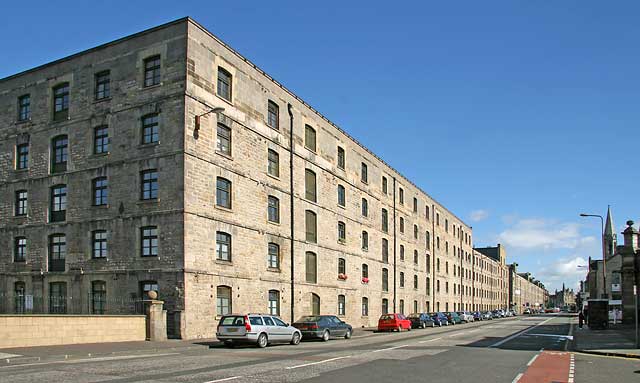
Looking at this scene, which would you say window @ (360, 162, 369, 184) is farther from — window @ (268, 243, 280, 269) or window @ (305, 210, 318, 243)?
window @ (268, 243, 280, 269)

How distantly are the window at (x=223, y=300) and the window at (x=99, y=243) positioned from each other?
6139 mm

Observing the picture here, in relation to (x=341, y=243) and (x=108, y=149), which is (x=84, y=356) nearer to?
(x=108, y=149)

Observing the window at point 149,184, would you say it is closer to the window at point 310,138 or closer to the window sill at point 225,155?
the window sill at point 225,155

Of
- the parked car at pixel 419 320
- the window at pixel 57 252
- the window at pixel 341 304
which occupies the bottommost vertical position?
the parked car at pixel 419 320

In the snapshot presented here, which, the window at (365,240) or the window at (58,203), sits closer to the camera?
the window at (58,203)

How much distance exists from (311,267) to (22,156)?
62.9ft

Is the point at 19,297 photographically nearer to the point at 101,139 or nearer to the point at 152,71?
the point at 101,139

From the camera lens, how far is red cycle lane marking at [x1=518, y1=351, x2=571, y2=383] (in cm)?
1500

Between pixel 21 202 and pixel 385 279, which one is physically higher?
pixel 21 202

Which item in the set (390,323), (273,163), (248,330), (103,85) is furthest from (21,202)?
(390,323)

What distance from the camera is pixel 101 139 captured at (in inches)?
1297

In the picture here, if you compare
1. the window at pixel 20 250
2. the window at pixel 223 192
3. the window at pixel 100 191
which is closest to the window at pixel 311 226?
the window at pixel 223 192

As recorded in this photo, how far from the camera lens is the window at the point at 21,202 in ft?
117

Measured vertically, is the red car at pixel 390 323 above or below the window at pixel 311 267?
below
